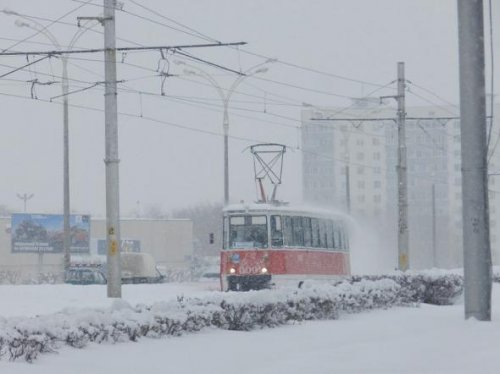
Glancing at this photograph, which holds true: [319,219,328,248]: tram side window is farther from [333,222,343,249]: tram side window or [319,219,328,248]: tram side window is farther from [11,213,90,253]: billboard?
[11,213,90,253]: billboard

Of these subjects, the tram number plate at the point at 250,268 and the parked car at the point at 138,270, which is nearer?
the tram number plate at the point at 250,268

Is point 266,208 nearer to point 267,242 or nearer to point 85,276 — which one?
point 267,242

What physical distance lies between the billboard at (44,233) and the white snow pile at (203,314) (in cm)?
4686

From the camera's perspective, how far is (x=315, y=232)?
112ft

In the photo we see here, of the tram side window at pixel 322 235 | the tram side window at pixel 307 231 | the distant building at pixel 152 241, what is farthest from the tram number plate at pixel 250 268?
the distant building at pixel 152 241

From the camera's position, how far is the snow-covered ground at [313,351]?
12.4 meters

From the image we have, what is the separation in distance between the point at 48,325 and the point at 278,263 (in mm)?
19445

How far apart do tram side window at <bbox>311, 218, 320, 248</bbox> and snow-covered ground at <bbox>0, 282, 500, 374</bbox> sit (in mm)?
13944

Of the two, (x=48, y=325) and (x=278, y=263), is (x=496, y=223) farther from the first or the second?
(x=48, y=325)

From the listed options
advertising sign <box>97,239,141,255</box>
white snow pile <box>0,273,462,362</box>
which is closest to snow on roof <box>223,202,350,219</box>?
white snow pile <box>0,273,462,362</box>

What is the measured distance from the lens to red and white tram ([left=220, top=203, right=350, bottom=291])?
32.4m

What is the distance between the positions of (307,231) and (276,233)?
135 centimetres

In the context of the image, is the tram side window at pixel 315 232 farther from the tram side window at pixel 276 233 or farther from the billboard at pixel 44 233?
the billboard at pixel 44 233

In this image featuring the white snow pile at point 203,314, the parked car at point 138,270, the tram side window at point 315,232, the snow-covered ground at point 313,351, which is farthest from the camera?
the parked car at point 138,270
